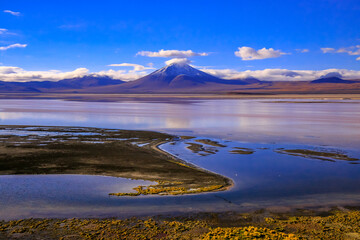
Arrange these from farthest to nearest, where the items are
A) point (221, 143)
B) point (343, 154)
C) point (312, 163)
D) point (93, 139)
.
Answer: point (93, 139) → point (221, 143) → point (343, 154) → point (312, 163)

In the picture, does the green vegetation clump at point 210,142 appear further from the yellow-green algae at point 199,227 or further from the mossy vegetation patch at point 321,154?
the yellow-green algae at point 199,227

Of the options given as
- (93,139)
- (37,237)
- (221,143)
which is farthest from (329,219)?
(93,139)

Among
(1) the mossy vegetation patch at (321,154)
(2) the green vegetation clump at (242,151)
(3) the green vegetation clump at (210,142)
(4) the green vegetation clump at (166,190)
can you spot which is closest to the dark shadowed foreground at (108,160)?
(4) the green vegetation clump at (166,190)

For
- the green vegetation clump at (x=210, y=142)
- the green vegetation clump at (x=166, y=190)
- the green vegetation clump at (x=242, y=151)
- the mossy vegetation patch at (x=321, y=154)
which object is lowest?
the green vegetation clump at (x=166, y=190)

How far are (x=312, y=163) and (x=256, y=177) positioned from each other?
3.23m

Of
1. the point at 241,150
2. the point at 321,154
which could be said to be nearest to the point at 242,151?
the point at 241,150

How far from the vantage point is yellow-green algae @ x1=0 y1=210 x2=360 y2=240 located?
6.90 m

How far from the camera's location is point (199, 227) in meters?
7.32

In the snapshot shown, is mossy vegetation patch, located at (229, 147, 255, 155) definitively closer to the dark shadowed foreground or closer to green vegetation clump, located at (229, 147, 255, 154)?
green vegetation clump, located at (229, 147, 255, 154)

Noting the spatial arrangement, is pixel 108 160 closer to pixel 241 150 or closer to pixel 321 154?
pixel 241 150

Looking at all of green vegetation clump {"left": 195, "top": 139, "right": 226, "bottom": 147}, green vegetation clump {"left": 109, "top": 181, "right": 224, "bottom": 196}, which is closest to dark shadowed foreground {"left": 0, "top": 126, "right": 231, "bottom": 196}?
green vegetation clump {"left": 109, "top": 181, "right": 224, "bottom": 196}

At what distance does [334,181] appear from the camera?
34.9ft

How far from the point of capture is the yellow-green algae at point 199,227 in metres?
6.90

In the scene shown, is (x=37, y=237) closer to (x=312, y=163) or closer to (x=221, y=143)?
(x=312, y=163)
